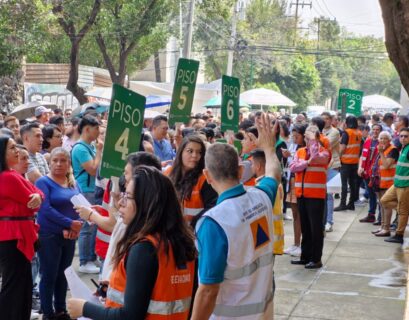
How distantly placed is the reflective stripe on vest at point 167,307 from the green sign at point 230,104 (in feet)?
19.8

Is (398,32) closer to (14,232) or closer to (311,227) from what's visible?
(14,232)

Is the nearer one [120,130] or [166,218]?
[166,218]

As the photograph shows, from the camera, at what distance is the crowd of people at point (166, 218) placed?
3.58 metres

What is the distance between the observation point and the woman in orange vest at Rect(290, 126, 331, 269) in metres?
10.2

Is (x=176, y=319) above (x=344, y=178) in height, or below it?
above

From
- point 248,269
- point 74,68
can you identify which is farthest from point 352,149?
point 248,269

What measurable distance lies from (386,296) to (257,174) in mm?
2707

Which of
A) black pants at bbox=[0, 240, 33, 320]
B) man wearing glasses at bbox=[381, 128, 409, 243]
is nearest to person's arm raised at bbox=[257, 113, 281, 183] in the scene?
black pants at bbox=[0, 240, 33, 320]

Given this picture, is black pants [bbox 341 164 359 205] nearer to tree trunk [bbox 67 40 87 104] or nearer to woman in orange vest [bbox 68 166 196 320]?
tree trunk [bbox 67 40 87 104]

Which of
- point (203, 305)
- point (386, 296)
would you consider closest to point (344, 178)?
point (386, 296)

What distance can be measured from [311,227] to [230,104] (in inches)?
77.5

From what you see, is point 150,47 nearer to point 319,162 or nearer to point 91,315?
point 319,162

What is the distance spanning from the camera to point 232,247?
401cm

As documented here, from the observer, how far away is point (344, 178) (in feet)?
53.7
